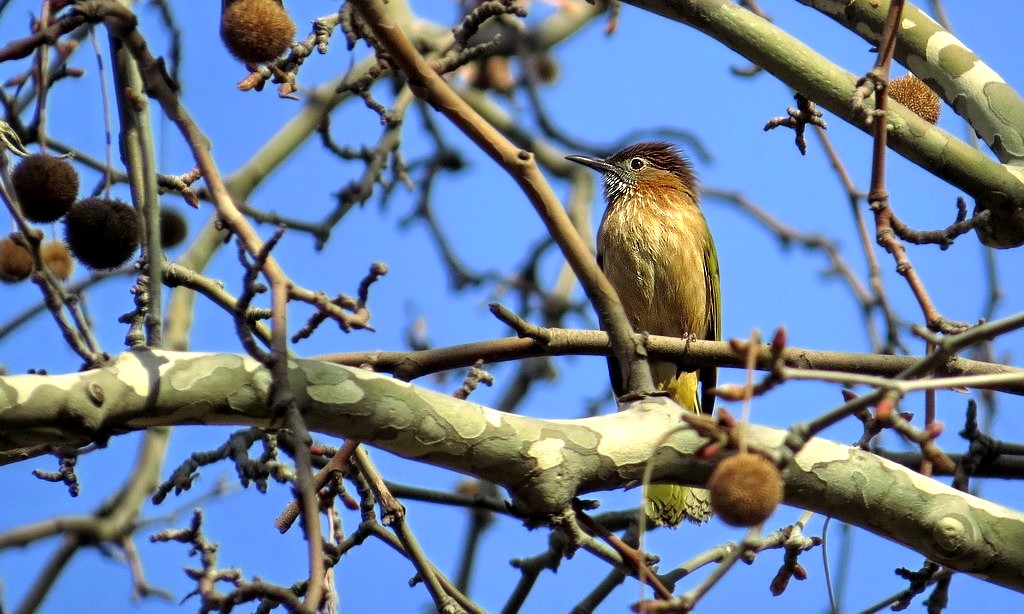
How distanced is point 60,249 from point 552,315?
13.0 feet

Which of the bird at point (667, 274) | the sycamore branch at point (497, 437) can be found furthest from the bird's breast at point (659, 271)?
the sycamore branch at point (497, 437)

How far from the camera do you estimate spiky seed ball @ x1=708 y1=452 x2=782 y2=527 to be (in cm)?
242

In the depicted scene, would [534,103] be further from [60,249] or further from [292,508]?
[292,508]

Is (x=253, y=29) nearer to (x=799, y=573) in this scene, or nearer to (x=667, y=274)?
(x=799, y=573)

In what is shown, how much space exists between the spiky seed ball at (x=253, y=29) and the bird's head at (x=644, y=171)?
4.07 meters

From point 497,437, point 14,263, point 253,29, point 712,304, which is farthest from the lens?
point 712,304

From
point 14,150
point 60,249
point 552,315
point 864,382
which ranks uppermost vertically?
point 552,315

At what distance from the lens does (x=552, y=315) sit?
8234 mm

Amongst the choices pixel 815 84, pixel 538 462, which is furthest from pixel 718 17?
pixel 538 462

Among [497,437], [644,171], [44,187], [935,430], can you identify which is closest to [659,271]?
[644,171]

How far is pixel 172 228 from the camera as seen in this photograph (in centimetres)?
586

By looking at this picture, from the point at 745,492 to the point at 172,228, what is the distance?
417cm

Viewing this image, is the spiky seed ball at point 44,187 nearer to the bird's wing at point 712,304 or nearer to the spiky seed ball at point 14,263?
the spiky seed ball at point 14,263

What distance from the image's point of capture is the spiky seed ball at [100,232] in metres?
3.71
